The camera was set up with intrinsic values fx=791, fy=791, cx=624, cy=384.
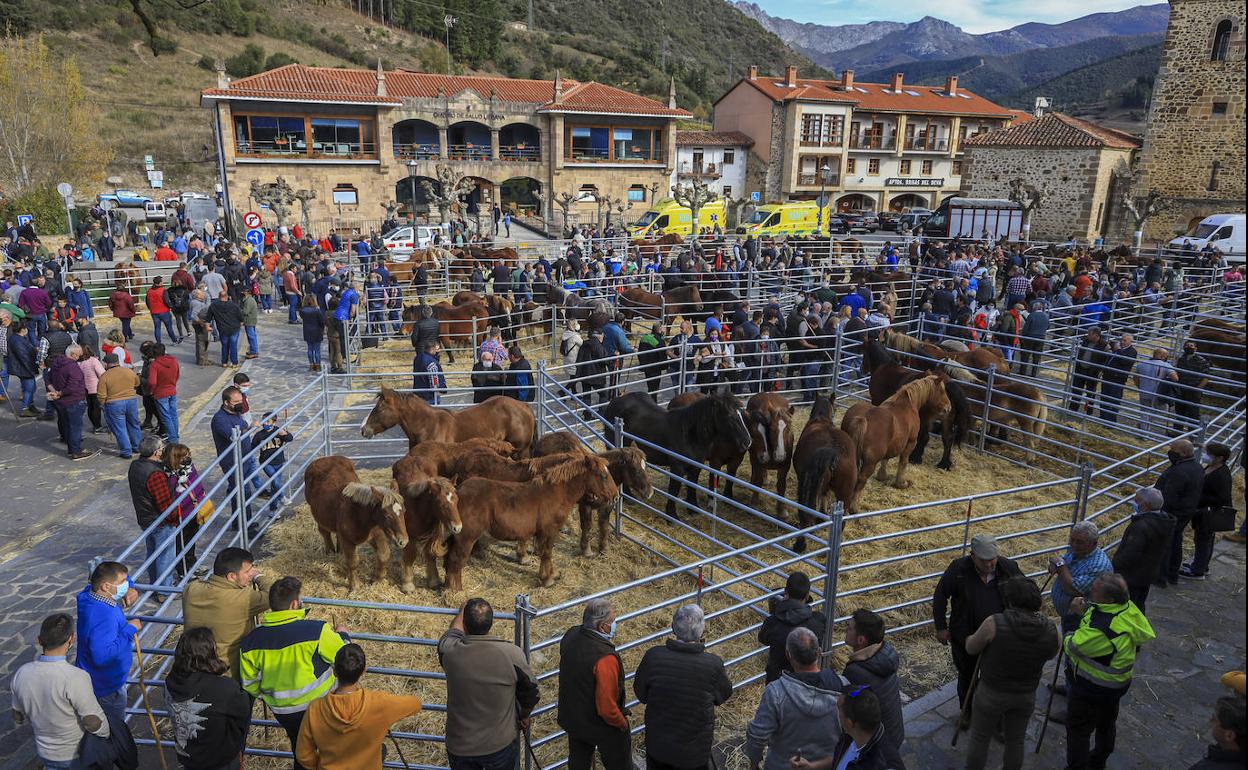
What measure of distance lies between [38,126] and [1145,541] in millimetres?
42099

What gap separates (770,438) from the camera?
9070 millimetres

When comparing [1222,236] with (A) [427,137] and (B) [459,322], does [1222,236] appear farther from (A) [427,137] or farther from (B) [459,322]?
(A) [427,137]

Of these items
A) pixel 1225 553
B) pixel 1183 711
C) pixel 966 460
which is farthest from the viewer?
pixel 966 460

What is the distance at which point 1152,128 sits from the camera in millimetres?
33562

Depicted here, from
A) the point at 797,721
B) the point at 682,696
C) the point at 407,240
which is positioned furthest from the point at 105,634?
the point at 407,240

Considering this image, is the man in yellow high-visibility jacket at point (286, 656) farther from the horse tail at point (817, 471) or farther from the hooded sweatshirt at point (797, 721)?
the horse tail at point (817, 471)

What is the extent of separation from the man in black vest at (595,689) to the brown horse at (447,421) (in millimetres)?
4923

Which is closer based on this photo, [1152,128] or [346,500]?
[346,500]

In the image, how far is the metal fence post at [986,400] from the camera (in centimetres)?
1102

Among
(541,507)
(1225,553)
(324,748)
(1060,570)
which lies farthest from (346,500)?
(1225,553)

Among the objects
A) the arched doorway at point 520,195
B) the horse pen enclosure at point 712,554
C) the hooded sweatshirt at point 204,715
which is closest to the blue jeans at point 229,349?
the horse pen enclosure at point 712,554

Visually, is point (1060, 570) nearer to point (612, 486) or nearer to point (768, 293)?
point (612, 486)

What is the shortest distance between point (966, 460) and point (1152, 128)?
1218 inches

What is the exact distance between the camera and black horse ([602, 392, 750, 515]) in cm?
868
